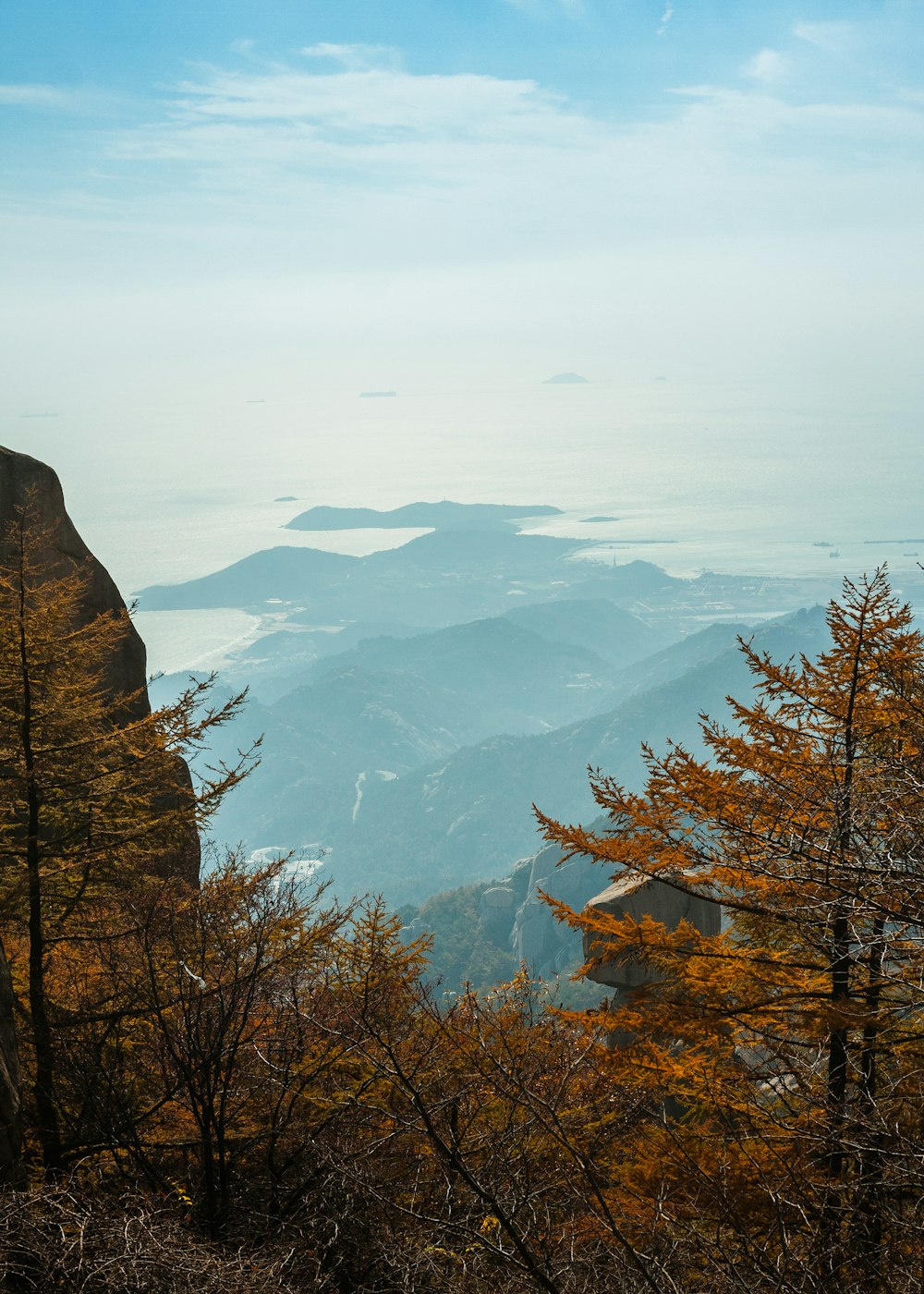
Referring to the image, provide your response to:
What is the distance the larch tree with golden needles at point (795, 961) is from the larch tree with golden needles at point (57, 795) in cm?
456

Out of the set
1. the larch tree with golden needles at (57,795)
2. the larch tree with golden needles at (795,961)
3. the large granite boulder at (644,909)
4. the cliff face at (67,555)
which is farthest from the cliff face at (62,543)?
the larch tree with golden needles at (795,961)

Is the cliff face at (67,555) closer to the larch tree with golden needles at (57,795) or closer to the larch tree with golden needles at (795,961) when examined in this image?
the larch tree with golden needles at (57,795)

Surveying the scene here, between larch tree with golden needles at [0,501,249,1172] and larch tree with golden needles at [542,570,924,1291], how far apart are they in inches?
180

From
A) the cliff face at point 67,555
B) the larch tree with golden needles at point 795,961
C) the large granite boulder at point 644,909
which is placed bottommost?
Answer: the large granite boulder at point 644,909

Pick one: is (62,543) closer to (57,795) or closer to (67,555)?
(67,555)

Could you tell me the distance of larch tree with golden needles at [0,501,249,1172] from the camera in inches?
436

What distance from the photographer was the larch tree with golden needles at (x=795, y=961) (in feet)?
22.9

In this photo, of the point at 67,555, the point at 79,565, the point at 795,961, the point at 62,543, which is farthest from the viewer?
the point at 62,543

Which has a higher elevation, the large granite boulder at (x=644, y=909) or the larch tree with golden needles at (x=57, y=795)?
the larch tree with golden needles at (x=57, y=795)

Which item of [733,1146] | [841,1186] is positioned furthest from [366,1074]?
[841,1186]

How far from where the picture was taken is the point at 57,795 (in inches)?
458

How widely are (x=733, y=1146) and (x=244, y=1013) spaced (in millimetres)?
4035

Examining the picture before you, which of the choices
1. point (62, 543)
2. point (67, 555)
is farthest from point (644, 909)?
point (62, 543)

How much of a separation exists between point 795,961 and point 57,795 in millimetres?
7480
